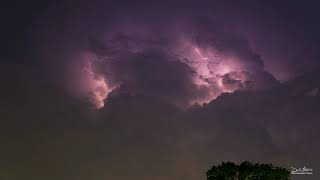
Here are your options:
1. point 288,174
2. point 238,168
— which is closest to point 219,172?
point 238,168

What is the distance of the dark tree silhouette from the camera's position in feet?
388

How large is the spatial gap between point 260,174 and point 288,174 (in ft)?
20.0

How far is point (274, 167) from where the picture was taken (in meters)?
120

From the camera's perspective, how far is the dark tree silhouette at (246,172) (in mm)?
118312

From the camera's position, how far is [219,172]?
119 m

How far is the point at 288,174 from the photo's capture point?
120625 mm

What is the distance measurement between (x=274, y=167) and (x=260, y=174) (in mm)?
3470

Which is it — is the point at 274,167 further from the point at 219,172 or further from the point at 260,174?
the point at 219,172

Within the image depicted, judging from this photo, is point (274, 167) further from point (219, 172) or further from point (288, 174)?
point (219, 172)

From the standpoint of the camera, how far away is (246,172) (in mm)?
117812

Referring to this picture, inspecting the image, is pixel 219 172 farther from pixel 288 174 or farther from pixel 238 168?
pixel 288 174

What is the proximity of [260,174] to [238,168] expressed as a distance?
4318mm

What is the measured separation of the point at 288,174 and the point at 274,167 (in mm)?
3214

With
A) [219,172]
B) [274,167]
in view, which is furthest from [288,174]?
[219,172]
